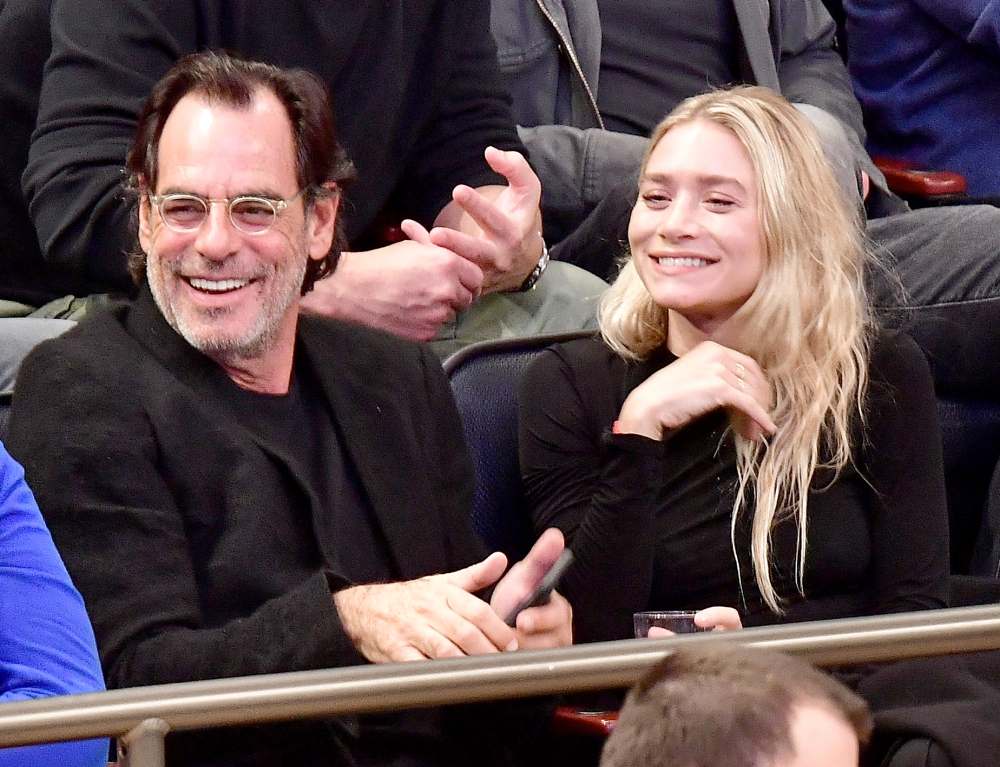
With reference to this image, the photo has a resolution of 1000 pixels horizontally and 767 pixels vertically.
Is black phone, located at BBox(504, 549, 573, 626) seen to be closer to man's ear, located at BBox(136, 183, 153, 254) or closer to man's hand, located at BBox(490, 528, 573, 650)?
man's hand, located at BBox(490, 528, 573, 650)

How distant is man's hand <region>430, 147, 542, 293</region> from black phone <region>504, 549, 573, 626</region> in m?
0.68

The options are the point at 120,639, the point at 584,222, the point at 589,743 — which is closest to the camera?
the point at 120,639

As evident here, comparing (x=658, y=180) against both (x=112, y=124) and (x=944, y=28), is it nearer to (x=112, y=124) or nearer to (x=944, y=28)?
(x=112, y=124)

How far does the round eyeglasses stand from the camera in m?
1.78

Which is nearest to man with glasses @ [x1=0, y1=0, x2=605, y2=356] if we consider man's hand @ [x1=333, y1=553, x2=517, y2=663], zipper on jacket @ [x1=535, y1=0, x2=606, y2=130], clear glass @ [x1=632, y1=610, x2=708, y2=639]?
zipper on jacket @ [x1=535, y1=0, x2=606, y2=130]

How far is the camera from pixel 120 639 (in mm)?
1532

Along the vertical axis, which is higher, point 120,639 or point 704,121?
point 704,121

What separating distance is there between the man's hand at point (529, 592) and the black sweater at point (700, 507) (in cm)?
29

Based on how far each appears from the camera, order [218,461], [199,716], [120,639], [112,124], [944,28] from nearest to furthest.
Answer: [199,716], [120,639], [218,461], [112,124], [944,28]

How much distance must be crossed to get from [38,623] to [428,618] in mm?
326

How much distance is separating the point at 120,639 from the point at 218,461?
205 millimetres

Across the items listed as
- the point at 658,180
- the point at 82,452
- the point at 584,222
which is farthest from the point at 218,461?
the point at 584,222

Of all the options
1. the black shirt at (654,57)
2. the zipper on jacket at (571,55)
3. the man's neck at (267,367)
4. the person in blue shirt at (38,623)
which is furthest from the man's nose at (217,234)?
the black shirt at (654,57)

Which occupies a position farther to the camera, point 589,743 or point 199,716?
point 589,743
